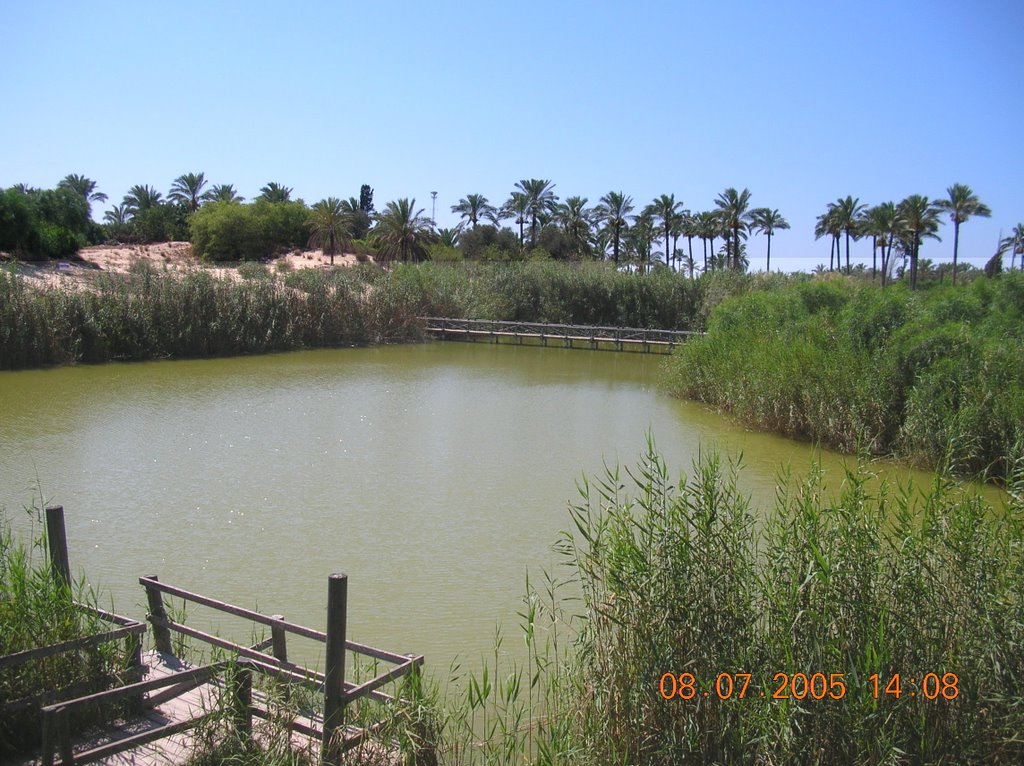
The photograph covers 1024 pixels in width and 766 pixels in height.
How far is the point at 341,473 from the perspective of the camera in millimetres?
12789

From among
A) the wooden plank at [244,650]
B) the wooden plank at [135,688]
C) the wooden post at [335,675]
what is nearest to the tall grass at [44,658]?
the wooden plank at [135,688]

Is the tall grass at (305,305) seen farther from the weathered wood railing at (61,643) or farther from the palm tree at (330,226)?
the weathered wood railing at (61,643)

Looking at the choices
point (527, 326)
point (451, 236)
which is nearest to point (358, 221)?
point (451, 236)

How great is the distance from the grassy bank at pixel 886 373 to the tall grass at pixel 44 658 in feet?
31.2

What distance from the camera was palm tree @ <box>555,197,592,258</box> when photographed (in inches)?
2299

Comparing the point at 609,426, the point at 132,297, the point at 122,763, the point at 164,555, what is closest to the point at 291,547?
the point at 164,555

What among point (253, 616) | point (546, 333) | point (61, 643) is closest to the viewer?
point (61, 643)

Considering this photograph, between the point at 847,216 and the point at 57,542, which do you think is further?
the point at 847,216

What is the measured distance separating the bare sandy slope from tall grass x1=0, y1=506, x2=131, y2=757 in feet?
77.1

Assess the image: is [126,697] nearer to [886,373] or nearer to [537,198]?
[886,373]

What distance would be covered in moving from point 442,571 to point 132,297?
2118cm

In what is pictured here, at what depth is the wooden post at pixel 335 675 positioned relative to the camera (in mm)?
4633

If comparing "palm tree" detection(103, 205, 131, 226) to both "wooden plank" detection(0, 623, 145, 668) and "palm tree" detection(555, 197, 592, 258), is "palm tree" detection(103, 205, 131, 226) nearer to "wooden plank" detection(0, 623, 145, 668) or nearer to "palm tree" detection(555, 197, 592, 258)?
"palm tree" detection(555, 197, 592, 258)

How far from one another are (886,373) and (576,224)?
45694 millimetres
